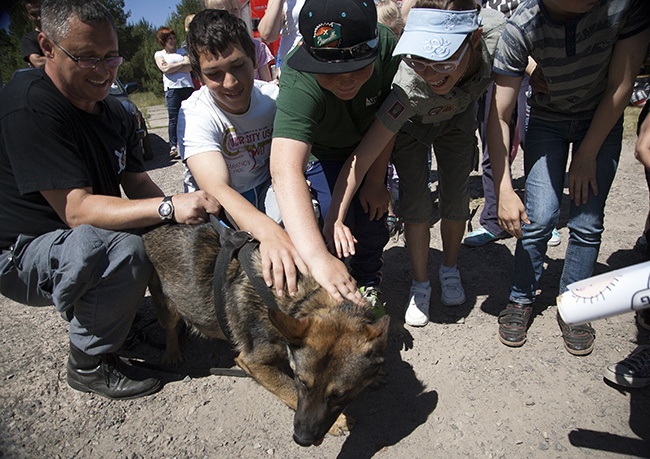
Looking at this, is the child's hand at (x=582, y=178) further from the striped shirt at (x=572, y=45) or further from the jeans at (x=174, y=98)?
the jeans at (x=174, y=98)

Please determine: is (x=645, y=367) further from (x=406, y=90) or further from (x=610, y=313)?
(x=406, y=90)

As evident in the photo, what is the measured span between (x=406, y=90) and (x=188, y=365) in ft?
8.67

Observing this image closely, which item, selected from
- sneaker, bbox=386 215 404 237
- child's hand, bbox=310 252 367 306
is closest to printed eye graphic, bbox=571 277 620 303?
child's hand, bbox=310 252 367 306

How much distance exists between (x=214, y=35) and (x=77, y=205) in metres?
1.44

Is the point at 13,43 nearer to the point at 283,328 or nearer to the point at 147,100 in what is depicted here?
the point at 283,328

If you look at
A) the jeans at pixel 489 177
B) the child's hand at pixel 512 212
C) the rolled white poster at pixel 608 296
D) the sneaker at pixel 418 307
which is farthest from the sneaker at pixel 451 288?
the rolled white poster at pixel 608 296

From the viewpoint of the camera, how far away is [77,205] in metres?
2.75

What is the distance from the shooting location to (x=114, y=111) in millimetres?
3316

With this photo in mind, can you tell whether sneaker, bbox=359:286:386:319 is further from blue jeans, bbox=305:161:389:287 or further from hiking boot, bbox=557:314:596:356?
hiking boot, bbox=557:314:596:356

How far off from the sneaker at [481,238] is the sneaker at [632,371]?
200 cm

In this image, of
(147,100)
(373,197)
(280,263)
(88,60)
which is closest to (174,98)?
(88,60)

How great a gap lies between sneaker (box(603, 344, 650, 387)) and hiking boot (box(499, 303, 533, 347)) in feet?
1.91

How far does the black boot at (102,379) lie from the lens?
3.01m

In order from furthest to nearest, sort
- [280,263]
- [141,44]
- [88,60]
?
[141,44] < [88,60] < [280,263]
